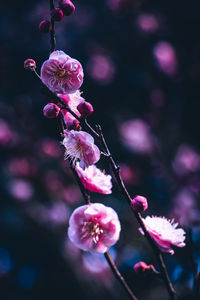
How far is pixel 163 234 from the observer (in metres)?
0.87

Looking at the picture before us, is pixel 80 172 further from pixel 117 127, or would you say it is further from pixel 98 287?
pixel 117 127

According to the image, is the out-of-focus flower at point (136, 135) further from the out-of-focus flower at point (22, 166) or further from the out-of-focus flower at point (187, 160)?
the out-of-focus flower at point (22, 166)

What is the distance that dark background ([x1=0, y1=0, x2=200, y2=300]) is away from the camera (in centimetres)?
357

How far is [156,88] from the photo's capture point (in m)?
4.46

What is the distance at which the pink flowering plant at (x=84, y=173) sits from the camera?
2.72 ft

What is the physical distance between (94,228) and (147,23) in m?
4.22

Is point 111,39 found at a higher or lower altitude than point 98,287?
higher

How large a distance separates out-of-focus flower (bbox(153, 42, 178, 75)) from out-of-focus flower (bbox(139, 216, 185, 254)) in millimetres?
3783

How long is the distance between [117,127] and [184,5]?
2281 mm

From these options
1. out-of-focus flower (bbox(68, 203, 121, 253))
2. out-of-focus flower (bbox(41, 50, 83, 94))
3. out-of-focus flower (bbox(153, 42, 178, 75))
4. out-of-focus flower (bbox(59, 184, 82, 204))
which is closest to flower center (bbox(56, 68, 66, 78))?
out-of-focus flower (bbox(41, 50, 83, 94))

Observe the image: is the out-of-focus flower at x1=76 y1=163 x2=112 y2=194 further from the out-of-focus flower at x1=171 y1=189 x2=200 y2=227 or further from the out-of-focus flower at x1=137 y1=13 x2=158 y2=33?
the out-of-focus flower at x1=137 y1=13 x2=158 y2=33

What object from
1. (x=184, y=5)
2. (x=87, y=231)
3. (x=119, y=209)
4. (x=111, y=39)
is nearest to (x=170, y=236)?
(x=87, y=231)

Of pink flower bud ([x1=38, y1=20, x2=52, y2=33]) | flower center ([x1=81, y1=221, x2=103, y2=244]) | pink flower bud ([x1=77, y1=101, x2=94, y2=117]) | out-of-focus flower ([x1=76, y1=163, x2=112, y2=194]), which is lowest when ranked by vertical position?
flower center ([x1=81, y1=221, x2=103, y2=244])

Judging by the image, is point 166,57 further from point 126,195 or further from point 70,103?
point 126,195
